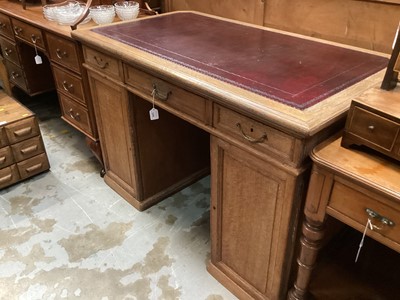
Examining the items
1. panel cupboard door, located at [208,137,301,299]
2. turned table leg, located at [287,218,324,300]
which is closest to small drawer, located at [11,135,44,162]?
panel cupboard door, located at [208,137,301,299]

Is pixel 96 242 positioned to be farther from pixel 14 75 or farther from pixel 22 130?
pixel 14 75

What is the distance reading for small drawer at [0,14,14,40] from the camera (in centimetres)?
244

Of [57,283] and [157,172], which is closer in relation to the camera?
[57,283]

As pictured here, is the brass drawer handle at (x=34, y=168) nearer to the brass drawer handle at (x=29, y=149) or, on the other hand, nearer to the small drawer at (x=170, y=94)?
the brass drawer handle at (x=29, y=149)

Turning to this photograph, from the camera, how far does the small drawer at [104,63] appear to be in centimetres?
154

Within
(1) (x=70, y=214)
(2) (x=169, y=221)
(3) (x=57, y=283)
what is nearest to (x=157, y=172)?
(2) (x=169, y=221)

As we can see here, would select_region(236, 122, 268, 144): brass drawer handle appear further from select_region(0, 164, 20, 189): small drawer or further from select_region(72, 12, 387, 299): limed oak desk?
select_region(0, 164, 20, 189): small drawer


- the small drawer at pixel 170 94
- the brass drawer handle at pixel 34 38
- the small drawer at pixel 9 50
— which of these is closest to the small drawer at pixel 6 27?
the small drawer at pixel 9 50

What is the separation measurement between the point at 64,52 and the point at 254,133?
1274mm

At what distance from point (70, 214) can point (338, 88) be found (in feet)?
4.85

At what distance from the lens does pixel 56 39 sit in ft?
6.20

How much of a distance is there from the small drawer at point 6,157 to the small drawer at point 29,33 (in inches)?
24.1

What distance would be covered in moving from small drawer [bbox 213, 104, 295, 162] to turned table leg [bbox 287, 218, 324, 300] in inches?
8.3

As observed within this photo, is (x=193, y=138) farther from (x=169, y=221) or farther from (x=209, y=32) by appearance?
(x=209, y=32)
